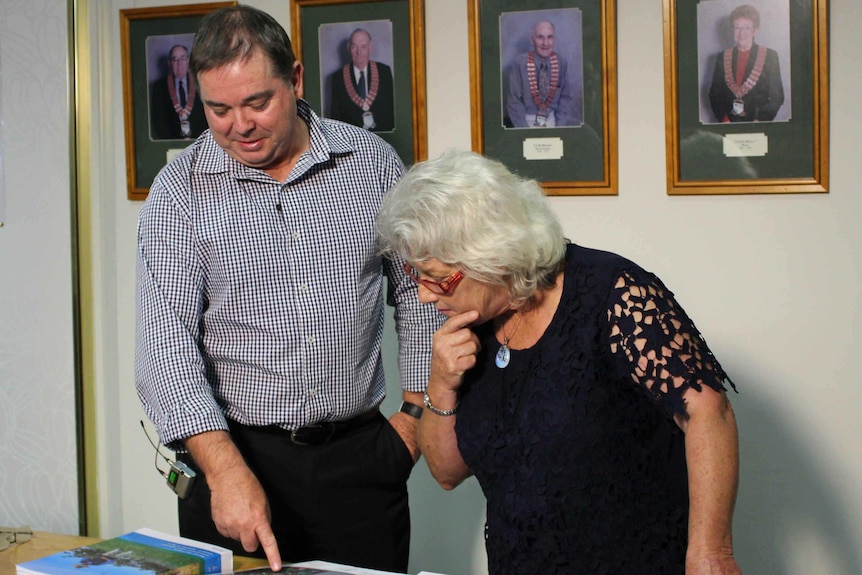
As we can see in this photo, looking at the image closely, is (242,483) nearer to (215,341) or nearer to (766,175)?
(215,341)

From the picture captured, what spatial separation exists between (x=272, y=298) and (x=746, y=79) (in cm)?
150

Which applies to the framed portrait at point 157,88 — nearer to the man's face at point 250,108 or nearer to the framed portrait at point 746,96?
the man's face at point 250,108

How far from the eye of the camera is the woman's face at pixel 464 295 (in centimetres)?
167

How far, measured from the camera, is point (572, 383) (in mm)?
1628

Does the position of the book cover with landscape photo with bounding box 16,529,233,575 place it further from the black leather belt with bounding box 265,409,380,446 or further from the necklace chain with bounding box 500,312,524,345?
the necklace chain with bounding box 500,312,524,345

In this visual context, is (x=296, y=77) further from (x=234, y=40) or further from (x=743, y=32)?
(x=743, y=32)

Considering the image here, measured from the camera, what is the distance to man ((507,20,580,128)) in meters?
2.83

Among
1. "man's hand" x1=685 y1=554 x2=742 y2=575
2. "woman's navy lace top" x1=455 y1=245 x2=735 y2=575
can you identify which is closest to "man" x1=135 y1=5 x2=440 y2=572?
"woman's navy lace top" x1=455 y1=245 x2=735 y2=575

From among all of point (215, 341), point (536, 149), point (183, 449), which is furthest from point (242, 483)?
point (536, 149)

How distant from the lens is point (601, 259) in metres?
1.68

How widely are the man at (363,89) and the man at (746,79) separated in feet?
3.20

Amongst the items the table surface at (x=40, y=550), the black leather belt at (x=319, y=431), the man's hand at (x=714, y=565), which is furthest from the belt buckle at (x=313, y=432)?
the man's hand at (x=714, y=565)

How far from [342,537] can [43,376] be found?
1.85 m

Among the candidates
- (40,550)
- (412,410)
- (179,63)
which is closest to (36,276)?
(179,63)
